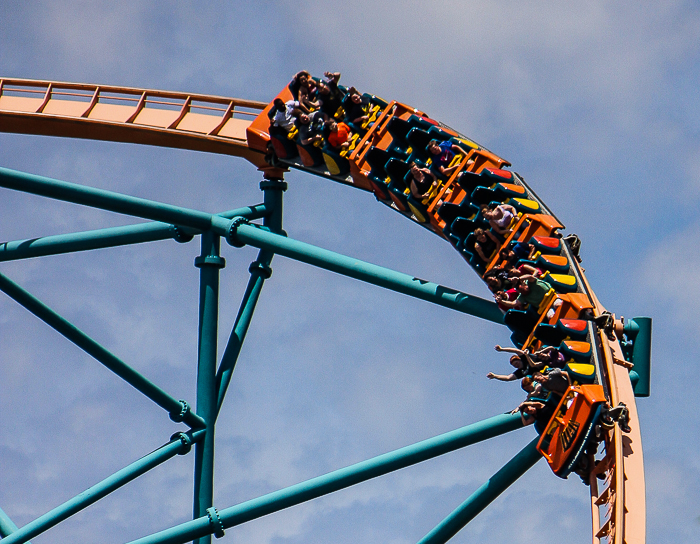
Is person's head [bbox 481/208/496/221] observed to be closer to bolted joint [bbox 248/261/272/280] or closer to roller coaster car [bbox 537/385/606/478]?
roller coaster car [bbox 537/385/606/478]

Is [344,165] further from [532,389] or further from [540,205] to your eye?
[532,389]

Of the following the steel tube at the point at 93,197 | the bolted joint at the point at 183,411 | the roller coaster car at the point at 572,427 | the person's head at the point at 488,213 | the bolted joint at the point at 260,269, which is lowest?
the roller coaster car at the point at 572,427

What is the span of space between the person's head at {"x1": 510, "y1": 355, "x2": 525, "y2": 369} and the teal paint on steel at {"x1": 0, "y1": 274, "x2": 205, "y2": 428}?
8.83 feet

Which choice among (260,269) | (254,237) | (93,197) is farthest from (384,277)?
(93,197)

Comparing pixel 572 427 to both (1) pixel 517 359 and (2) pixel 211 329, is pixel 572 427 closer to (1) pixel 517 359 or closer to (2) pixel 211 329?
(1) pixel 517 359

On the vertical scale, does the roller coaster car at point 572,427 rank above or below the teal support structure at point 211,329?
below

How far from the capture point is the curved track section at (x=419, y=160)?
7242 millimetres

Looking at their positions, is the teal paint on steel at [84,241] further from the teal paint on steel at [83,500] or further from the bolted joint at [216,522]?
the bolted joint at [216,522]

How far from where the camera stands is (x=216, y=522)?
344 inches

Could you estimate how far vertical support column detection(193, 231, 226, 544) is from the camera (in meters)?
9.70

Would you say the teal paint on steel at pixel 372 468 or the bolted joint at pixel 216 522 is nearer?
the teal paint on steel at pixel 372 468

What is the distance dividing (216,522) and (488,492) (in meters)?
1.70

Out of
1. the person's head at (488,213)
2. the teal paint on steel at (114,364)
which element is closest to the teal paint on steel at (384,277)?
the person's head at (488,213)

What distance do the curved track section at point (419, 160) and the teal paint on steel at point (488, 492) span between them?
0.63m
